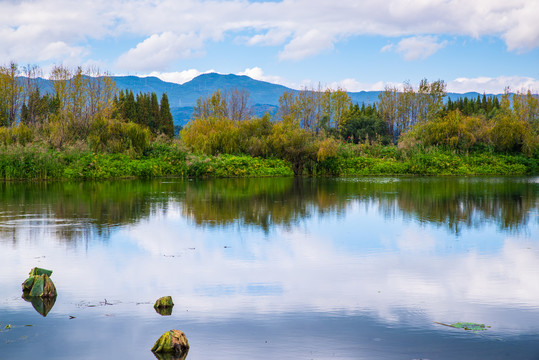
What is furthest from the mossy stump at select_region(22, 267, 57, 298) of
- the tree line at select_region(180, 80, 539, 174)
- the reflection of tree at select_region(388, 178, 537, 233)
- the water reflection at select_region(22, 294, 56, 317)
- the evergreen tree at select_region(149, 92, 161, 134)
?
the evergreen tree at select_region(149, 92, 161, 134)

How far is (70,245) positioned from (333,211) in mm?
7513

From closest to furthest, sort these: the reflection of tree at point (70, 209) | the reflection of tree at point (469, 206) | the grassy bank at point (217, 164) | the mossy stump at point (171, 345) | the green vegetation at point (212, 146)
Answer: the mossy stump at point (171, 345) → the reflection of tree at point (70, 209) → the reflection of tree at point (469, 206) → the grassy bank at point (217, 164) → the green vegetation at point (212, 146)

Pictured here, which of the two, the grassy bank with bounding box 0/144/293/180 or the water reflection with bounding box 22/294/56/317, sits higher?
the grassy bank with bounding box 0/144/293/180

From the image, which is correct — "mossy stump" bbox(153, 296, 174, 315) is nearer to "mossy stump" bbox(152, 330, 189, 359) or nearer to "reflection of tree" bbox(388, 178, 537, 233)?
"mossy stump" bbox(152, 330, 189, 359)

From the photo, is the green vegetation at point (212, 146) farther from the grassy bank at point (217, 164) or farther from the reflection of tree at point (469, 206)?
the reflection of tree at point (469, 206)

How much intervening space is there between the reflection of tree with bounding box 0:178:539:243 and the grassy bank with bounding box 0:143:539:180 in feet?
17.2

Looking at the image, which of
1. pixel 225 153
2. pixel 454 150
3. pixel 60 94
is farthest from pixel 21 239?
pixel 454 150

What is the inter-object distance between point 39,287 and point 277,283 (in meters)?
2.94

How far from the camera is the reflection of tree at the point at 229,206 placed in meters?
12.4

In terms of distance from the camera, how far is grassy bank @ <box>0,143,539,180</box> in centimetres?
2841

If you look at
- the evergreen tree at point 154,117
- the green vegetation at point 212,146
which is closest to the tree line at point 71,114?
the green vegetation at point 212,146

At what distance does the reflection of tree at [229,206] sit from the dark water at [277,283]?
0.42ft

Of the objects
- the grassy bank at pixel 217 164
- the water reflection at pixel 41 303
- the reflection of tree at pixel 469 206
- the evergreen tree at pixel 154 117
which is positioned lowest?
the water reflection at pixel 41 303

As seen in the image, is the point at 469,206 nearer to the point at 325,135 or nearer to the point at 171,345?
the point at 171,345
